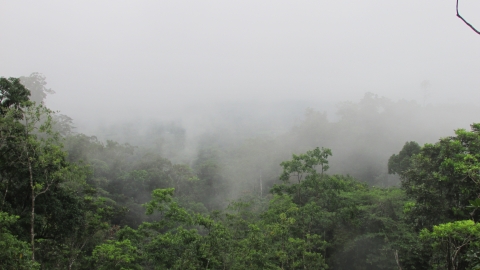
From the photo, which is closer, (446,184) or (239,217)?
(446,184)

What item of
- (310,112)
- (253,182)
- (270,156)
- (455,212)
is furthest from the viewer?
(310,112)

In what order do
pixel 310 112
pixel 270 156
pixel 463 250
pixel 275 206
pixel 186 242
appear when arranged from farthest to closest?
pixel 310 112, pixel 270 156, pixel 275 206, pixel 186 242, pixel 463 250

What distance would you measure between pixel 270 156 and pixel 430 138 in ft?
72.2

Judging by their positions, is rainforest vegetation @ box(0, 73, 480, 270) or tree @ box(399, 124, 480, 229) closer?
rainforest vegetation @ box(0, 73, 480, 270)

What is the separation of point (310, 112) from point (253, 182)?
17043 millimetres

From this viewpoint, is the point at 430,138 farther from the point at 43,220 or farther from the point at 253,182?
the point at 43,220

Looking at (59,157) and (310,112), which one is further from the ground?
(310,112)

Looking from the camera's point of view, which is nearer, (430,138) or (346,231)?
(346,231)

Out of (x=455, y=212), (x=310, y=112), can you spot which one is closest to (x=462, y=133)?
(x=455, y=212)

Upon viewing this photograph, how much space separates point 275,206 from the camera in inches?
650

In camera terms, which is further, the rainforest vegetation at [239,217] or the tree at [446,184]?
the tree at [446,184]

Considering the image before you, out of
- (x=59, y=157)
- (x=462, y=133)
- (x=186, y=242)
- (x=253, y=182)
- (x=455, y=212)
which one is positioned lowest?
(x=253, y=182)

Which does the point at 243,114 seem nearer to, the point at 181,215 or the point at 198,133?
the point at 198,133

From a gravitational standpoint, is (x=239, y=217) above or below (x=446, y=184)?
below
